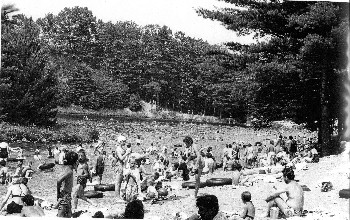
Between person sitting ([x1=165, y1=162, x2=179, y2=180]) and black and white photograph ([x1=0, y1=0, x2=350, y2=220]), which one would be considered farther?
person sitting ([x1=165, y1=162, x2=179, y2=180])

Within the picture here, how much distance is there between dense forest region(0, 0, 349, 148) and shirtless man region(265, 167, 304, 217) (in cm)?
480

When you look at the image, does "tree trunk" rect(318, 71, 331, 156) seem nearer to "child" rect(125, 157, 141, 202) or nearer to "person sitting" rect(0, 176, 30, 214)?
"child" rect(125, 157, 141, 202)

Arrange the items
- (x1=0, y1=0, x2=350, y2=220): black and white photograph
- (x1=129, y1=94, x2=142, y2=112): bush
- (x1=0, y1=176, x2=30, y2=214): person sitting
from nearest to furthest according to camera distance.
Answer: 1. (x1=0, y1=176, x2=30, y2=214): person sitting
2. (x1=0, y1=0, x2=350, y2=220): black and white photograph
3. (x1=129, y1=94, x2=142, y2=112): bush

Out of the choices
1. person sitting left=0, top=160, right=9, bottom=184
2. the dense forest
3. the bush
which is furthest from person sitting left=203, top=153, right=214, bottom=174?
the bush

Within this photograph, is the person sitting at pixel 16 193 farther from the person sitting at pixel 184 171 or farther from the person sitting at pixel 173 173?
the person sitting at pixel 173 173

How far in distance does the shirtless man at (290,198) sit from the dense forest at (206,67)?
4797 mm

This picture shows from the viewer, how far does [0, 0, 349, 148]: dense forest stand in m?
11.1

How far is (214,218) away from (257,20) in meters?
9.78

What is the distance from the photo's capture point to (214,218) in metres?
3.65

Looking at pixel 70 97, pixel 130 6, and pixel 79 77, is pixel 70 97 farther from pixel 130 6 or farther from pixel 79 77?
pixel 130 6

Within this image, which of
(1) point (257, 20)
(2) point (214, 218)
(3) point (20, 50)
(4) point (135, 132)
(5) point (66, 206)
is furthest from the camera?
(4) point (135, 132)

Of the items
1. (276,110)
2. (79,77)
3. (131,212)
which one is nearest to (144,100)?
(79,77)

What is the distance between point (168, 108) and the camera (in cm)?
2308

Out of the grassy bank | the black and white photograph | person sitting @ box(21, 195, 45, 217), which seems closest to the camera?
person sitting @ box(21, 195, 45, 217)
